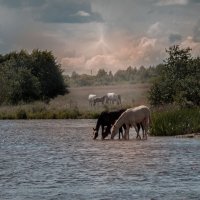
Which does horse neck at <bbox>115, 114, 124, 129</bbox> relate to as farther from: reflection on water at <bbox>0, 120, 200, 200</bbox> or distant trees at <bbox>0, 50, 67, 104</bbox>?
distant trees at <bbox>0, 50, 67, 104</bbox>

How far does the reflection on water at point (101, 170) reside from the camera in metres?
12.9

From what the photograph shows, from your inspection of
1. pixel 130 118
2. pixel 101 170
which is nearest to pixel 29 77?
pixel 130 118

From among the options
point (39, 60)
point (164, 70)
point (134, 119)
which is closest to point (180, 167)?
point (134, 119)

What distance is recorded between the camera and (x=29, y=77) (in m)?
72.9

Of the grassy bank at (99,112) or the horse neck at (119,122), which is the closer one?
the horse neck at (119,122)

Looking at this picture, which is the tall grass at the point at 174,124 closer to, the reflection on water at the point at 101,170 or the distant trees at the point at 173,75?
the reflection on water at the point at 101,170

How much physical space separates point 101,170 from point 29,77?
56.9 metres

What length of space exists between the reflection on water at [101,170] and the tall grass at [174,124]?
3.46 metres

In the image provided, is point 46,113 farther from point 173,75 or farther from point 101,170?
point 101,170

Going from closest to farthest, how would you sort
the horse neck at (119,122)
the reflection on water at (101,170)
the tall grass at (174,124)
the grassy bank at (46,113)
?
the reflection on water at (101,170)
the horse neck at (119,122)
the tall grass at (174,124)
the grassy bank at (46,113)

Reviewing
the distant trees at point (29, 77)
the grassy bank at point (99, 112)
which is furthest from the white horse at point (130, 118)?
the distant trees at point (29, 77)

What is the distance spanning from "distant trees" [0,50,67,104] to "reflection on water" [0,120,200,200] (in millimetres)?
45735

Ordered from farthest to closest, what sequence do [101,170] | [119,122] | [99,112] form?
[99,112] < [119,122] < [101,170]

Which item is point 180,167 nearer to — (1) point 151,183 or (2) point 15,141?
(1) point 151,183
